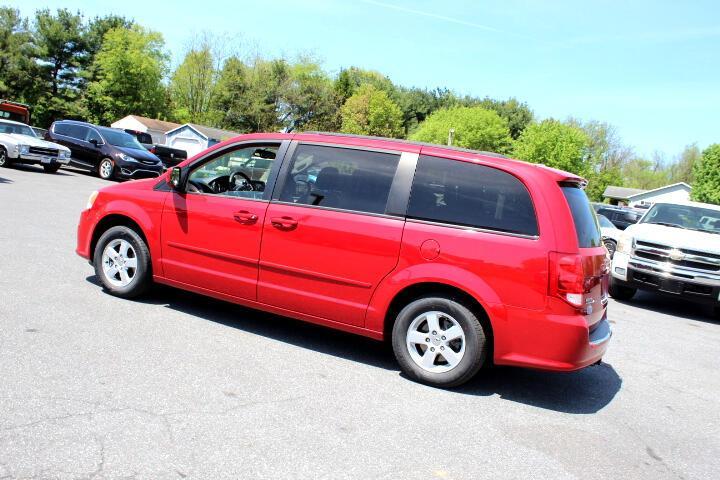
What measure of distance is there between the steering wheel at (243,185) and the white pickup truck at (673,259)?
676cm

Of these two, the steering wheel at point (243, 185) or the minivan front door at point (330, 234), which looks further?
the steering wheel at point (243, 185)

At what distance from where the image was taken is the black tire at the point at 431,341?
4.47m

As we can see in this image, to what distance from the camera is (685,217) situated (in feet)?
34.7

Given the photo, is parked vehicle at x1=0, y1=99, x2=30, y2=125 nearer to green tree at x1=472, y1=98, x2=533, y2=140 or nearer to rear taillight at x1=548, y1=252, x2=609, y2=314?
rear taillight at x1=548, y1=252, x2=609, y2=314

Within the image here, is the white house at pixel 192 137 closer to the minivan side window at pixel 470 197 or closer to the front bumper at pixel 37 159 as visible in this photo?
the front bumper at pixel 37 159

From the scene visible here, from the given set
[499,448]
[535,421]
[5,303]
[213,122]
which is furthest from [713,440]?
[213,122]

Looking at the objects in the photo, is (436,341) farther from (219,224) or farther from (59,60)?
(59,60)

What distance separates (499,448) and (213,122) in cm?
7826

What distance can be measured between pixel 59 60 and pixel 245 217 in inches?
2693

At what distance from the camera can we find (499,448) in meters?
3.73

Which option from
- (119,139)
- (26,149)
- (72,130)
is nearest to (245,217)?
(26,149)

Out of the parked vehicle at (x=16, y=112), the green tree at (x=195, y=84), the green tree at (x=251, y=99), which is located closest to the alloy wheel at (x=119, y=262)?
the parked vehicle at (x=16, y=112)

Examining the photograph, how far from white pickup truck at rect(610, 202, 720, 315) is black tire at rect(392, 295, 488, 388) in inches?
237

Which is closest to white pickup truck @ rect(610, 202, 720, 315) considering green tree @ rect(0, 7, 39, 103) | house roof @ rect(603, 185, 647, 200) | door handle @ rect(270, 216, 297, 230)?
door handle @ rect(270, 216, 297, 230)
